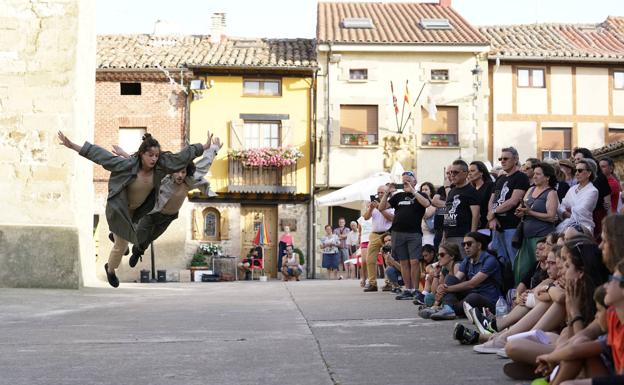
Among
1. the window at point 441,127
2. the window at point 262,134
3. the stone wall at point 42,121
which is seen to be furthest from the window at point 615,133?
the stone wall at point 42,121

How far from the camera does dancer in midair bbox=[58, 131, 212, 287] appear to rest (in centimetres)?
981

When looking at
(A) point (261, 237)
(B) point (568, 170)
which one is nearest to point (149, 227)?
(B) point (568, 170)

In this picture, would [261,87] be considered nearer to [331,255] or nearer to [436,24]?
[436,24]

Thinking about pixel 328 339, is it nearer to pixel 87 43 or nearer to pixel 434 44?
pixel 87 43

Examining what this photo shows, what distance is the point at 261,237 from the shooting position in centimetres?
2970

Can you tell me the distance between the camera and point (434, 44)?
3044 cm

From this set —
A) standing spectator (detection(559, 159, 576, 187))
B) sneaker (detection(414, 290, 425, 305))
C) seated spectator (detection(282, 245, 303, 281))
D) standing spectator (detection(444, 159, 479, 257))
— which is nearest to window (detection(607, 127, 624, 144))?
seated spectator (detection(282, 245, 303, 281))

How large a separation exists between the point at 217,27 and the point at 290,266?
11768mm

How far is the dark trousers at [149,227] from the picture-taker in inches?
412

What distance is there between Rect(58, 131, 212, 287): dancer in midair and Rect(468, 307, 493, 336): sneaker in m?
3.95

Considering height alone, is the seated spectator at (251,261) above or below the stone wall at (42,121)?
below

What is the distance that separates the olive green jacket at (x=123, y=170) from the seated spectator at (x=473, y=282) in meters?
3.17

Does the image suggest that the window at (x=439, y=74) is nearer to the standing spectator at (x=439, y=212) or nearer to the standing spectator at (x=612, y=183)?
the standing spectator at (x=439, y=212)

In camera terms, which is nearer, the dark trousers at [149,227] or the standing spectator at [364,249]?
the dark trousers at [149,227]
